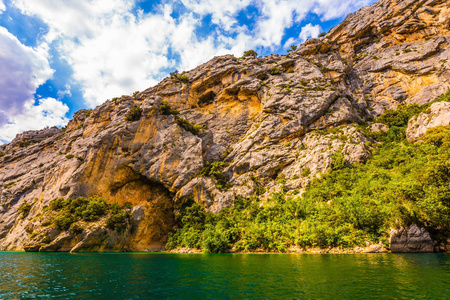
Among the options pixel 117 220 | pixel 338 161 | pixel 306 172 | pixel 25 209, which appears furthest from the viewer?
pixel 25 209

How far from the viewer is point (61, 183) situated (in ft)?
173

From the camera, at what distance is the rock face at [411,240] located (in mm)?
23062

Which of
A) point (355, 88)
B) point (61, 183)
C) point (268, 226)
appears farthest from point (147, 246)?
point (355, 88)

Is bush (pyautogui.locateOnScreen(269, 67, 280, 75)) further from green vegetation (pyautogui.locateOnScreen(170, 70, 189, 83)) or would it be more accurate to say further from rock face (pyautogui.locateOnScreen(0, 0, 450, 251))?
green vegetation (pyautogui.locateOnScreen(170, 70, 189, 83))

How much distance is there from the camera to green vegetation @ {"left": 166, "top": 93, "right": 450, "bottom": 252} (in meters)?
23.8

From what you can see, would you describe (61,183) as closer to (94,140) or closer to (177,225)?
(94,140)

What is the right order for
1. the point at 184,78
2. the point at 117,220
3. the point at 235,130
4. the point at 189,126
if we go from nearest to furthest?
the point at 117,220, the point at 189,126, the point at 235,130, the point at 184,78

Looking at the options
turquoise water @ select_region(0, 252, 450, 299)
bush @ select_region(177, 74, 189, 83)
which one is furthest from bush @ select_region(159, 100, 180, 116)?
turquoise water @ select_region(0, 252, 450, 299)

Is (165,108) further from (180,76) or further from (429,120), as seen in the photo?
(429,120)

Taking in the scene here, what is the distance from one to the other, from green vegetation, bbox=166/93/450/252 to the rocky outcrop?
2.41 metres

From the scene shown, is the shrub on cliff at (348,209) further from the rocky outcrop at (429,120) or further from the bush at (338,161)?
the rocky outcrop at (429,120)

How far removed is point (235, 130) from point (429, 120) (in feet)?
140

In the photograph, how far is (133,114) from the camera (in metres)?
61.2

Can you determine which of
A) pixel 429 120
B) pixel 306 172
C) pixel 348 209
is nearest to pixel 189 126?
pixel 306 172
